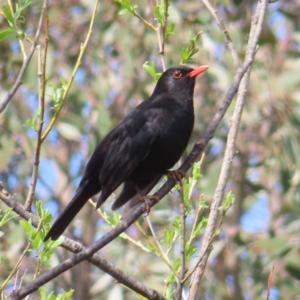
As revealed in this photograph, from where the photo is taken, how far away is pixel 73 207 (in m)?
4.81

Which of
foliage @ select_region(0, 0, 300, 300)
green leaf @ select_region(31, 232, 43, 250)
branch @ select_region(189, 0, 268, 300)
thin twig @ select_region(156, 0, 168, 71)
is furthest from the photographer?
foliage @ select_region(0, 0, 300, 300)

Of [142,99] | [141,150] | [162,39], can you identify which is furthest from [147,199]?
[142,99]

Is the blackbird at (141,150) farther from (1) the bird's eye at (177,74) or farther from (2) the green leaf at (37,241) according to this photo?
(2) the green leaf at (37,241)

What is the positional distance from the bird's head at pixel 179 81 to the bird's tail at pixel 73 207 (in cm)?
94

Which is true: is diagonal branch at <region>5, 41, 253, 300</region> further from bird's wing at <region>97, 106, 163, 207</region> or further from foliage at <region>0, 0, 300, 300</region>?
foliage at <region>0, 0, 300, 300</region>

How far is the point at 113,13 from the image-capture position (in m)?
7.82

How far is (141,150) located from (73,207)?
0.62 metres

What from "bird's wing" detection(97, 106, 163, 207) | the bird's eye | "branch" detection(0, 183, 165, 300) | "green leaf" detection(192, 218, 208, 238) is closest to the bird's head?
the bird's eye

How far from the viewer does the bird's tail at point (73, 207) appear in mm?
4277

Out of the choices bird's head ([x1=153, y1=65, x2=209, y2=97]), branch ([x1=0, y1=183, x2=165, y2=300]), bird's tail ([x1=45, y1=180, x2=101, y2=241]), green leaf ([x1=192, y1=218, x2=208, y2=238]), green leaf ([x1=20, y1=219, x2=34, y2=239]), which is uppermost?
bird's head ([x1=153, y1=65, x2=209, y2=97])

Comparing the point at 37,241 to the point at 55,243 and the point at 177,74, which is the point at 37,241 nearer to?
the point at 55,243

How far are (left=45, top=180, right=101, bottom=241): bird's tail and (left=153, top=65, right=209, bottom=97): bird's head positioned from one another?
94 cm

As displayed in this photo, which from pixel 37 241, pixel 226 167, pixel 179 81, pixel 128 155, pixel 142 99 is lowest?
pixel 37 241

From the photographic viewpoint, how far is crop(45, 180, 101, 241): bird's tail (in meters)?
4.28
